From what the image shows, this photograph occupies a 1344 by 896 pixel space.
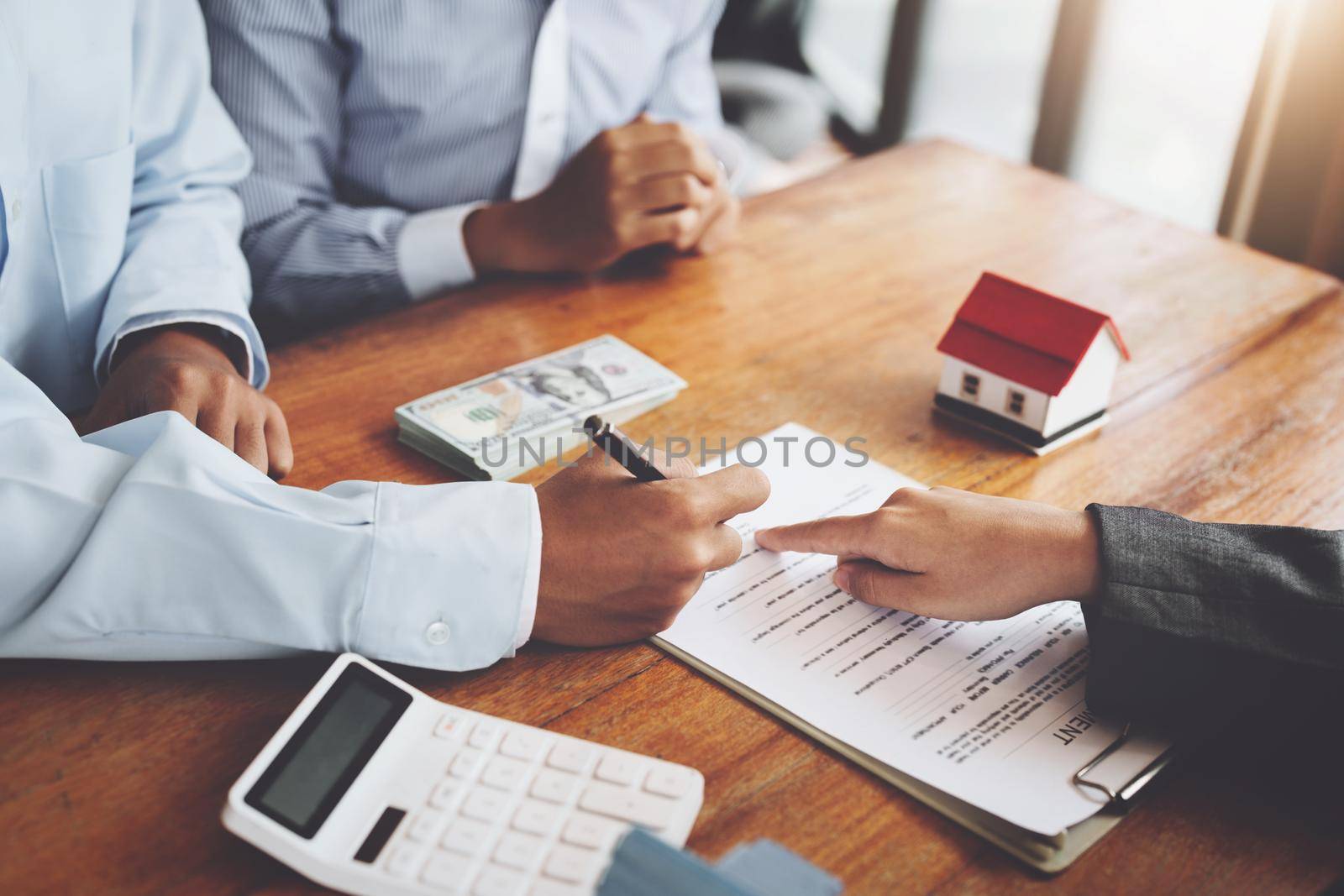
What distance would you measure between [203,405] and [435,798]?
1.66 feet

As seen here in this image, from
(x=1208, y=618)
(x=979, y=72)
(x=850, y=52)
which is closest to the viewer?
(x=1208, y=618)

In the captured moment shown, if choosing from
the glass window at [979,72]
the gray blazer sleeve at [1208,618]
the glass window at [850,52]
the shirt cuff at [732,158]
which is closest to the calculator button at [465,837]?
the gray blazer sleeve at [1208,618]

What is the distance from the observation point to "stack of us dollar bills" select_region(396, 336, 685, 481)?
1.00m

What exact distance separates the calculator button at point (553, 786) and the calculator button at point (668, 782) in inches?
1.8

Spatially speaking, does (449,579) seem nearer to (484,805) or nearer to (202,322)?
(484,805)

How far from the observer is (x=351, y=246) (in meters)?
1.46

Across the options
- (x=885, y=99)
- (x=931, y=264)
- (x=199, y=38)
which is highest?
(x=199, y=38)

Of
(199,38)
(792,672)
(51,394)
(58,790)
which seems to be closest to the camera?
(58,790)

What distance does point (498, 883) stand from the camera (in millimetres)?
603

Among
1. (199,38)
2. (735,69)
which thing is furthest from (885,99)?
(199,38)

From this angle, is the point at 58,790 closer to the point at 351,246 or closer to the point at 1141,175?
the point at 351,246

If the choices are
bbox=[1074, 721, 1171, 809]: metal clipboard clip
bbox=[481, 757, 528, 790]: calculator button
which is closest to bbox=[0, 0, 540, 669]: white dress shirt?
bbox=[481, 757, 528, 790]: calculator button

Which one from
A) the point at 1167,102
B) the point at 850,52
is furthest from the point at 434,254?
the point at 850,52

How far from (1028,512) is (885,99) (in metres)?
3.14
